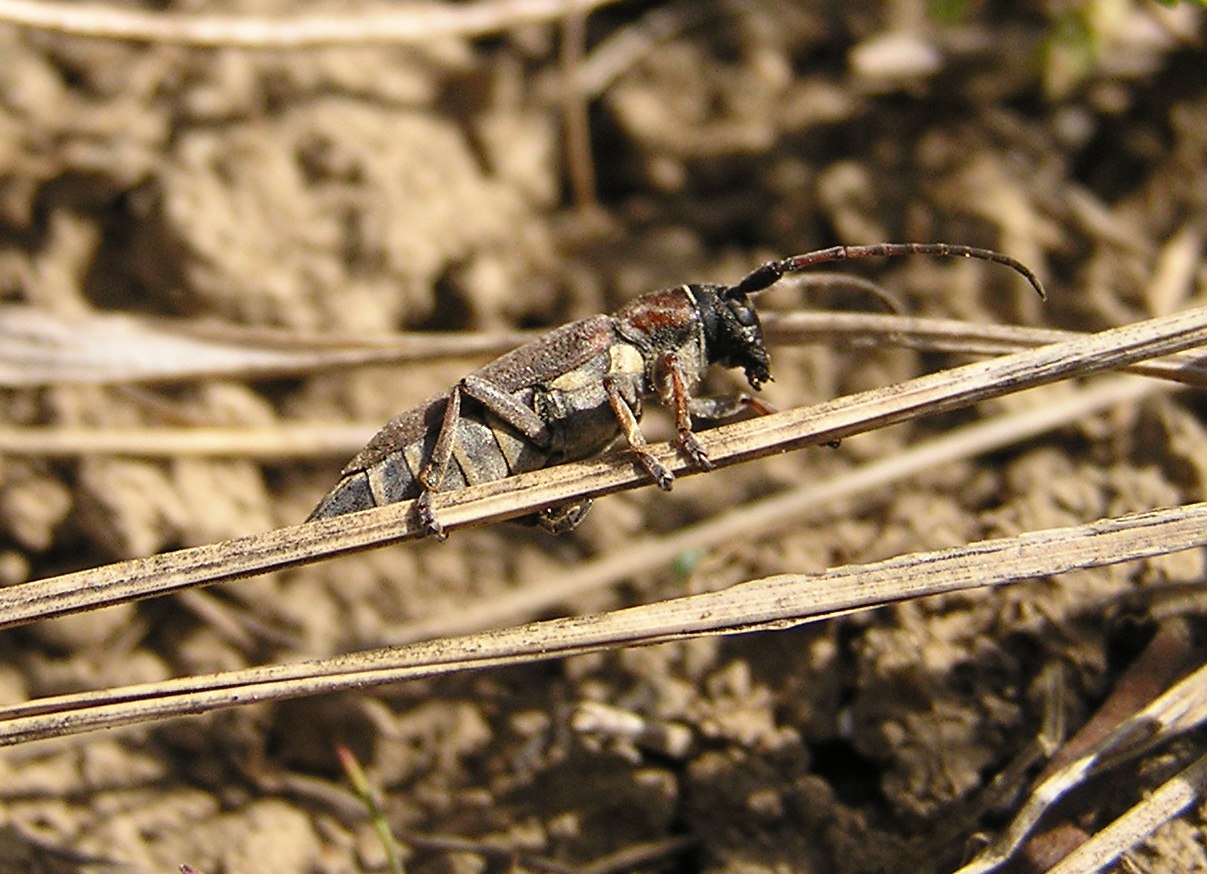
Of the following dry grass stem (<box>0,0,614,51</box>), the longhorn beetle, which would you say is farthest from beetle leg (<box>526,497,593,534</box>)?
dry grass stem (<box>0,0,614,51</box>)

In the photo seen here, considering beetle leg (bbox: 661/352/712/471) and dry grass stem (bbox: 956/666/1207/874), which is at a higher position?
beetle leg (bbox: 661/352/712/471)

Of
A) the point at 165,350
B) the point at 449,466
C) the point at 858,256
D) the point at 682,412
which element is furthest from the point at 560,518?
the point at 165,350

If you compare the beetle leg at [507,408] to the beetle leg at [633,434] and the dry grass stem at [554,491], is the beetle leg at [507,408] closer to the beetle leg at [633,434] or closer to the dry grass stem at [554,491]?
the beetle leg at [633,434]

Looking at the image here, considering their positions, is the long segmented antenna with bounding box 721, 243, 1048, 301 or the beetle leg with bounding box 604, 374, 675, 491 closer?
the beetle leg with bounding box 604, 374, 675, 491

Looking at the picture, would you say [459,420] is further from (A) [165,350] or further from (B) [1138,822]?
(B) [1138,822]

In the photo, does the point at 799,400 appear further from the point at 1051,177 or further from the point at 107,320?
Answer: the point at 107,320

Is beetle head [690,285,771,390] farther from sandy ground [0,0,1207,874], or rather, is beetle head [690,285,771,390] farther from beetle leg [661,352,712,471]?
sandy ground [0,0,1207,874]
